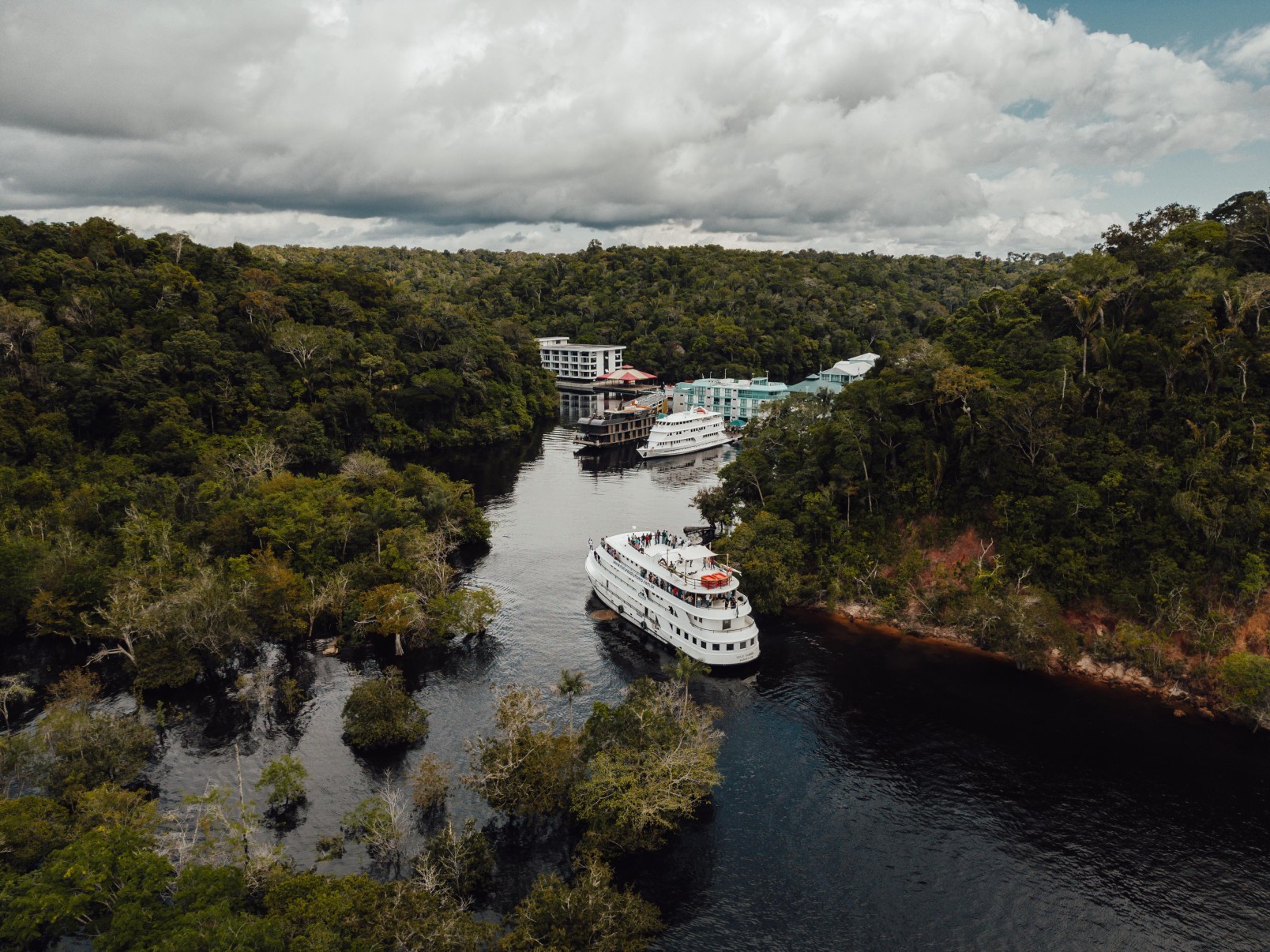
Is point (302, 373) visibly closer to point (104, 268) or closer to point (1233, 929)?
point (104, 268)

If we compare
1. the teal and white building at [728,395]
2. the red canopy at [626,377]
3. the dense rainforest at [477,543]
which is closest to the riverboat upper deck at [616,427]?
the teal and white building at [728,395]

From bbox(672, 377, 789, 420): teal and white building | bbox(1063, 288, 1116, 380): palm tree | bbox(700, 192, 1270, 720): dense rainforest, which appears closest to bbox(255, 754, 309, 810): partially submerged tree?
bbox(700, 192, 1270, 720): dense rainforest

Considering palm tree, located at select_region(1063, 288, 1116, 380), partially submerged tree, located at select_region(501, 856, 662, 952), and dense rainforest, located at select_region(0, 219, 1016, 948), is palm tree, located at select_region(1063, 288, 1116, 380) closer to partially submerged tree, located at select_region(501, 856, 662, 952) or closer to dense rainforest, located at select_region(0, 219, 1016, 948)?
dense rainforest, located at select_region(0, 219, 1016, 948)

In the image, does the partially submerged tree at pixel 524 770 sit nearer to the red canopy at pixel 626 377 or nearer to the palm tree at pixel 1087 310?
the palm tree at pixel 1087 310

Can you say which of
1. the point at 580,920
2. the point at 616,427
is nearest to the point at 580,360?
the point at 616,427

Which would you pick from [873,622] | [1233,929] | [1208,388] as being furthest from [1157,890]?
[1208,388]
